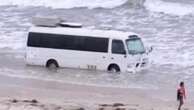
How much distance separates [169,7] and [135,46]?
1784 cm

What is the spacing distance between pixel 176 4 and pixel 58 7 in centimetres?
838

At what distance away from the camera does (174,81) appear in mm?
28359

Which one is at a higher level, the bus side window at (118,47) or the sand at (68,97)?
the bus side window at (118,47)

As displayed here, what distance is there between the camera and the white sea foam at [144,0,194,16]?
46438 millimetres

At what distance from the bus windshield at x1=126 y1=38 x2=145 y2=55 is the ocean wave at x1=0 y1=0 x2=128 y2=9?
1892 centimetres

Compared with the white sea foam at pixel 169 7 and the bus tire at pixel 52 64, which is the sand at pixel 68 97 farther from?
the white sea foam at pixel 169 7

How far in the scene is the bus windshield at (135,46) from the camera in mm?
30406

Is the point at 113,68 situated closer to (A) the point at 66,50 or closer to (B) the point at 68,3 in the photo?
(A) the point at 66,50

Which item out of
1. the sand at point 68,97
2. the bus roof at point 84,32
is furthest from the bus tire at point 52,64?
the sand at point 68,97

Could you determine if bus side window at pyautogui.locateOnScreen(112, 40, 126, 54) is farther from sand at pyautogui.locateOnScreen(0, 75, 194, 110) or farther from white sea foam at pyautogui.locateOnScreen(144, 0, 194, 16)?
white sea foam at pyautogui.locateOnScreen(144, 0, 194, 16)

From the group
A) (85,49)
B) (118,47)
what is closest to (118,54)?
(118,47)

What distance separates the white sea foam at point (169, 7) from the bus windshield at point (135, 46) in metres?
15.0

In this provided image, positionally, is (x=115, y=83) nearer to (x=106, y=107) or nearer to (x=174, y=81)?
(x=174, y=81)

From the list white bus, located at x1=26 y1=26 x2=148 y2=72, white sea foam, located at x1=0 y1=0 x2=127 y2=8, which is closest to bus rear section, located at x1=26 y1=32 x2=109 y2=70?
white bus, located at x1=26 y1=26 x2=148 y2=72
